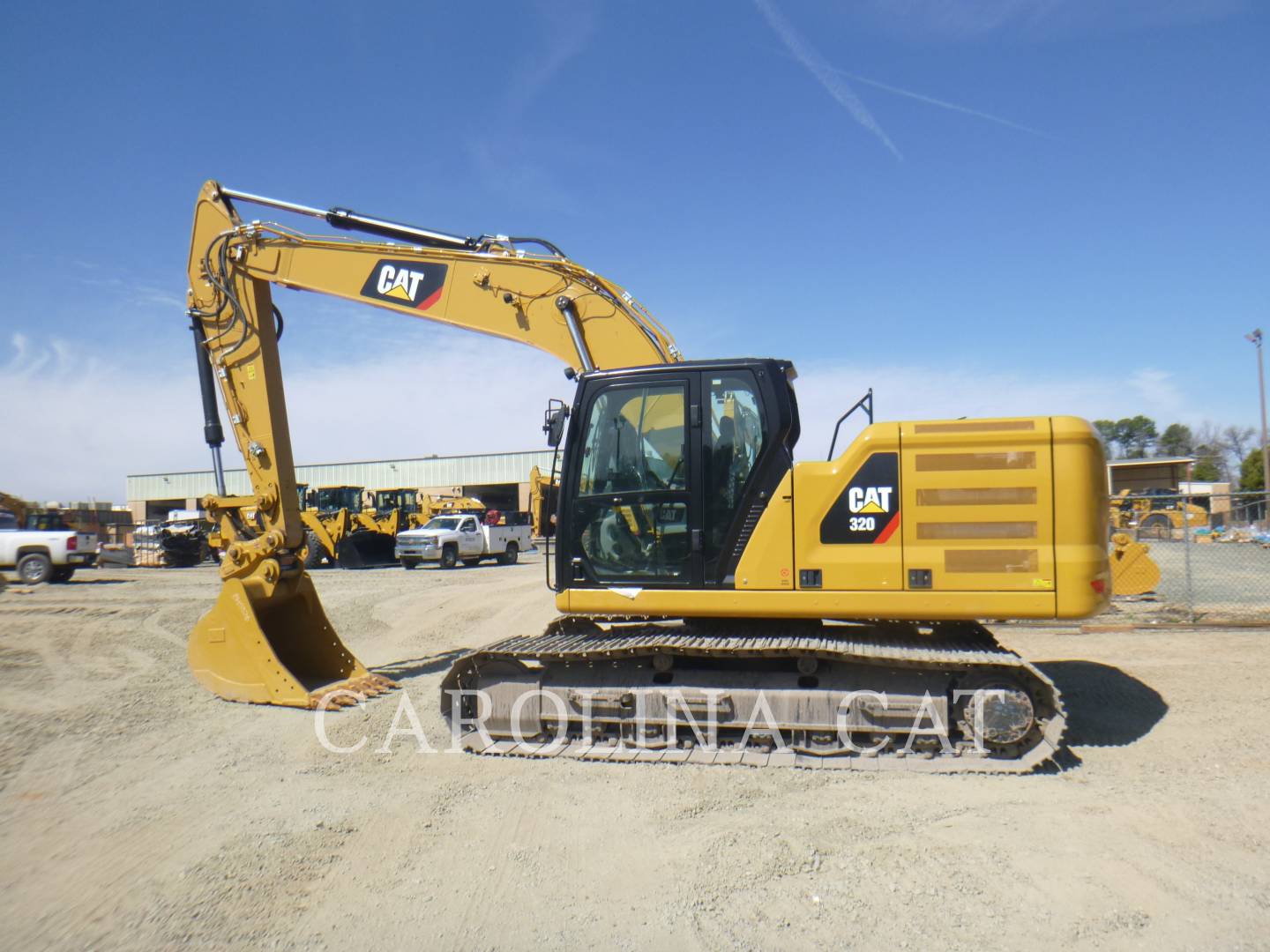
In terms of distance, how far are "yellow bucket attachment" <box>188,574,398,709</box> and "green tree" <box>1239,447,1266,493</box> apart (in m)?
50.7

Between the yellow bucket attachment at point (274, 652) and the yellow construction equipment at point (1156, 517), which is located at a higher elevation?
the yellow construction equipment at point (1156, 517)

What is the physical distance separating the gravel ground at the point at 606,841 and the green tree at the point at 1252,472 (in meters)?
47.7

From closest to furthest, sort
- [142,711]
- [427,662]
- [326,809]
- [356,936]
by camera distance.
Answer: [356,936] < [326,809] < [142,711] < [427,662]

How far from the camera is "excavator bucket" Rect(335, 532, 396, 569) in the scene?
2748 centimetres

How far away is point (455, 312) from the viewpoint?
771cm

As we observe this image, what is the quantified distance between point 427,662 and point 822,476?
5.92 m

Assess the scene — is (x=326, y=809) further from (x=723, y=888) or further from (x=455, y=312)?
(x=455, y=312)

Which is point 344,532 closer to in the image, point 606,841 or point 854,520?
point 854,520

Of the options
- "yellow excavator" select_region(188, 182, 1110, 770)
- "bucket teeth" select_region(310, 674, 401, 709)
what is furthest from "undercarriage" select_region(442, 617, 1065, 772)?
"bucket teeth" select_region(310, 674, 401, 709)

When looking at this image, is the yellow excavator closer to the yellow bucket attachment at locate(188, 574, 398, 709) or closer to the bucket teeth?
the bucket teeth

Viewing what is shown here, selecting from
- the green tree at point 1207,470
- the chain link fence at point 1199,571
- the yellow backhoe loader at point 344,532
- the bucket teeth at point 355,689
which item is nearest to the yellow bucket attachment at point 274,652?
the bucket teeth at point 355,689

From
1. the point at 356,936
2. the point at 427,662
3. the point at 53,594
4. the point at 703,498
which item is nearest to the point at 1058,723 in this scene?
the point at 703,498

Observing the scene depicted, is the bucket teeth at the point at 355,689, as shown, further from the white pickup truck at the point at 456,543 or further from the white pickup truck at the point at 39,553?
the white pickup truck at the point at 456,543

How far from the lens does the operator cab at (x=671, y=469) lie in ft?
19.8
